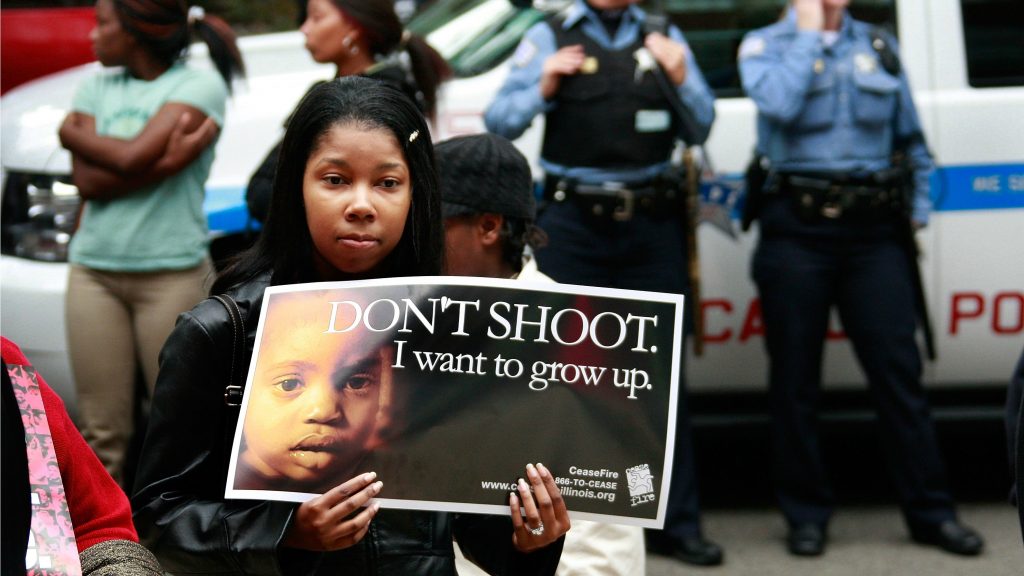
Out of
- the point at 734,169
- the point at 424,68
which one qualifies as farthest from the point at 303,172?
the point at 734,169

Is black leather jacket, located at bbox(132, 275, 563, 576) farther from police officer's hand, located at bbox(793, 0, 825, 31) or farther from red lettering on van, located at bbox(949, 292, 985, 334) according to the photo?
red lettering on van, located at bbox(949, 292, 985, 334)

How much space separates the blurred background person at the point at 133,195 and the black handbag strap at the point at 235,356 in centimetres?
242

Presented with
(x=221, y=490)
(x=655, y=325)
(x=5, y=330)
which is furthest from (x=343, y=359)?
(x=5, y=330)

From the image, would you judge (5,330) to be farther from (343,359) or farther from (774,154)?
(343,359)

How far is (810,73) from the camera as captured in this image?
460 cm

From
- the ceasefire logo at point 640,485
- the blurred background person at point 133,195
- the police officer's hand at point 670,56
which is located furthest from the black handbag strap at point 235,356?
the police officer's hand at point 670,56

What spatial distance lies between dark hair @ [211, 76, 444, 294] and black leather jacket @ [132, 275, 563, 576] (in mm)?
71

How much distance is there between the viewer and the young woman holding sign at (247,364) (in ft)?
6.27

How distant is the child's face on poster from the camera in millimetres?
1869

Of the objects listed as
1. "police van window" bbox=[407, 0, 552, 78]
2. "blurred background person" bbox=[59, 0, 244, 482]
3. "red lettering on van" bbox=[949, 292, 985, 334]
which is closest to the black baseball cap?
"blurred background person" bbox=[59, 0, 244, 482]

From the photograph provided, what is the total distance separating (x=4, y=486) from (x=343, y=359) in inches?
19.7

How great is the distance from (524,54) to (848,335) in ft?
4.70

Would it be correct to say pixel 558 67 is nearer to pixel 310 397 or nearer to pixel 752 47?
pixel 752 47

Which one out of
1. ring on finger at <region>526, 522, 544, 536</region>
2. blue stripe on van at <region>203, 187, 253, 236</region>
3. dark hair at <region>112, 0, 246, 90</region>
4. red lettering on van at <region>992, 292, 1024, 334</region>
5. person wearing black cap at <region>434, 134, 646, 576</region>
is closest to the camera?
ring on finger at <region>526, 522, 544, 536</region>
